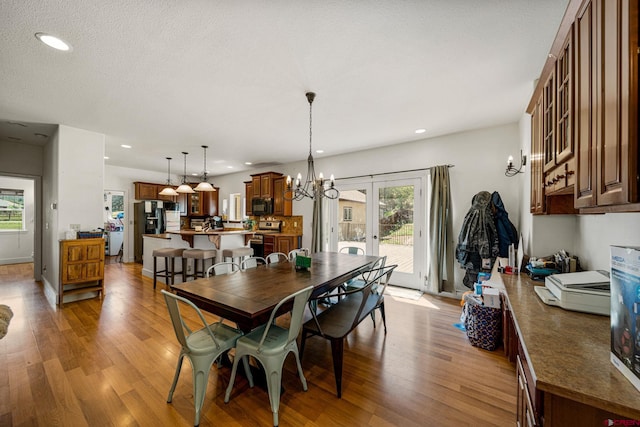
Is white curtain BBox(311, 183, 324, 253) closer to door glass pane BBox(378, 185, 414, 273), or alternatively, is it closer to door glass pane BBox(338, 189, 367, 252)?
door glass pane BBox(338, 189, 367, 252)

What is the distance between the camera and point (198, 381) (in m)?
1.61

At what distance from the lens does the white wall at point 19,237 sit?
20.4 ft

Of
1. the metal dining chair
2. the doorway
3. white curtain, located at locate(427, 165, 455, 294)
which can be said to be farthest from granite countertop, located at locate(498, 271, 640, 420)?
the doorway

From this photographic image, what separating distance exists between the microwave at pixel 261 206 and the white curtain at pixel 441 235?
12.2 ft

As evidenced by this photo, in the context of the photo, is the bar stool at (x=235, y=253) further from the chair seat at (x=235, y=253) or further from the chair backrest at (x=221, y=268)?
the chair backrest at (x=221, y=268)

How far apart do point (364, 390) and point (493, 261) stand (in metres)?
2.58

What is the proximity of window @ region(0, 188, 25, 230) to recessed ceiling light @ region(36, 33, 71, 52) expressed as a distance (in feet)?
24.5

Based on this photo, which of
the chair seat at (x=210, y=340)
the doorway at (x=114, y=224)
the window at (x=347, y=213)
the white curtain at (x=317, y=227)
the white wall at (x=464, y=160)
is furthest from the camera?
the doorway at (x=114, y=224)

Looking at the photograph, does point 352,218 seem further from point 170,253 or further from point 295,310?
point 295,310

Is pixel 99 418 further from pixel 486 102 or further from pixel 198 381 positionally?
pixel 486 102

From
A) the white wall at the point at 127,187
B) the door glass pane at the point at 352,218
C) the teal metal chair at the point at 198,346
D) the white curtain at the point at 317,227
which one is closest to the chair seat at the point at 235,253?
the white curtain at the point at 317,227

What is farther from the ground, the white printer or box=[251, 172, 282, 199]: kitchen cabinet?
box=[251, 172, 282, 199]: kitchen cabinet

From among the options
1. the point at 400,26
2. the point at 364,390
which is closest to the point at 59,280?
the point at 364,390

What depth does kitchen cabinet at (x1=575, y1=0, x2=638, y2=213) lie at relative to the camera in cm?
81
